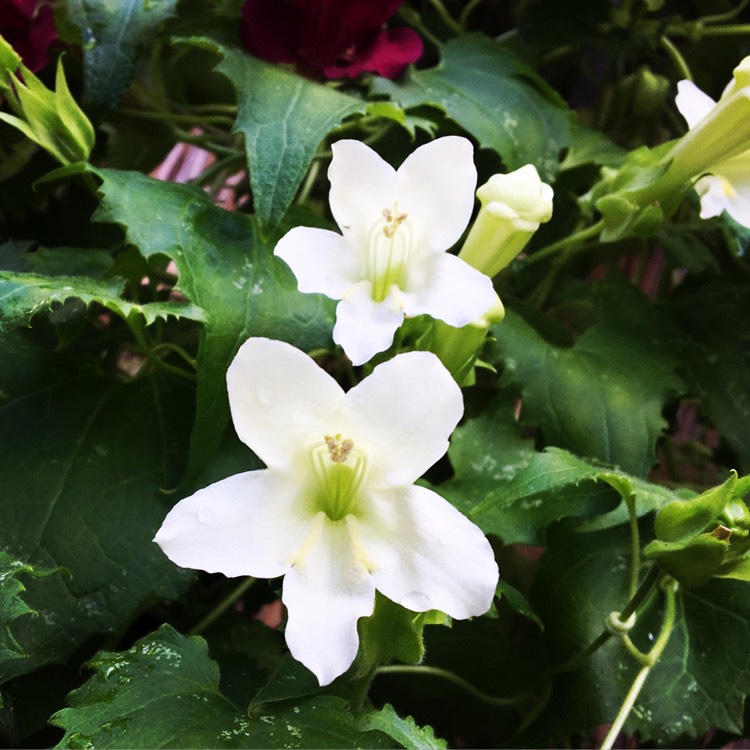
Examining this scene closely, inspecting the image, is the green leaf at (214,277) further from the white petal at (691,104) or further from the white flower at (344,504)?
the white petal at (691,104)

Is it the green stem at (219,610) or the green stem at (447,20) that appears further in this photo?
the green stem at (447,20)

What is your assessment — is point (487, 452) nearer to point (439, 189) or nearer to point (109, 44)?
point (439, 189)

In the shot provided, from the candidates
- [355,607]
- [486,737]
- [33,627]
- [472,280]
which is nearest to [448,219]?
[472,280]

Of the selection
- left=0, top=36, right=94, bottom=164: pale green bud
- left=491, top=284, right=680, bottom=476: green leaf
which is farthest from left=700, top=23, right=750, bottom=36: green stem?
left=0, top=36, right=94, bottom=164: pale green bud

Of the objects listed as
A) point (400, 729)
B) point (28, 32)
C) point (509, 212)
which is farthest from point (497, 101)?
point (400, 729)

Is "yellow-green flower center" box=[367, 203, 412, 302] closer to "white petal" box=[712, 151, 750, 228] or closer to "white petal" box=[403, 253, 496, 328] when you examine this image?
"white petal" box=[403, 253, 496, 328]


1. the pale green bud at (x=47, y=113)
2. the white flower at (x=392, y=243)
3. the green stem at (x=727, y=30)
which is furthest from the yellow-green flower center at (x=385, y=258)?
the green stem at (x=727, y=30)
